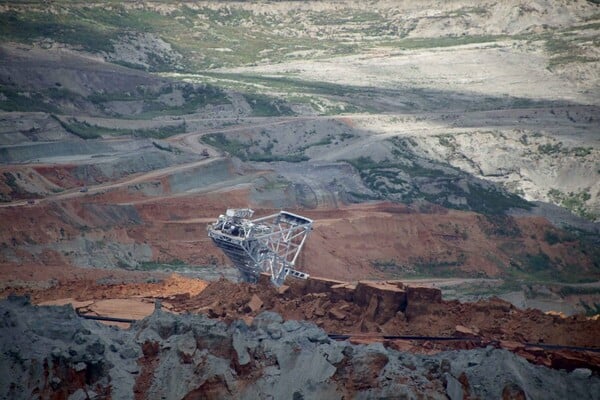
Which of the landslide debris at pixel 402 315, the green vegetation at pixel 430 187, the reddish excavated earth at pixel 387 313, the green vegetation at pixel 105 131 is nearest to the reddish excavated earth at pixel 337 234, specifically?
the green vegetation at pixel 430 187

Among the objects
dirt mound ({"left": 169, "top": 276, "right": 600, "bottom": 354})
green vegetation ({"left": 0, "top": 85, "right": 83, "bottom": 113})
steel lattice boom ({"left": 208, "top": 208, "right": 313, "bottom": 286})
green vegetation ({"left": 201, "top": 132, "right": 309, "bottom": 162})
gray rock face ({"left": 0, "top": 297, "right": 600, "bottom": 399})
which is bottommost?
green vegetation ({"left": 201, "top": 132, "right": 309, "bottom": 162})

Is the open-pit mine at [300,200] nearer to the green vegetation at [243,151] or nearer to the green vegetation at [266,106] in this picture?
the green vegetation at [266,106]

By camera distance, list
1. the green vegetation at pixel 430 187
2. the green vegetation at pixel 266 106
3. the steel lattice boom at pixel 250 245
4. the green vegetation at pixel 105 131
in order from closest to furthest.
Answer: the steel lattice boom at pixel 250 245 → the green vegetation at pixel 430 187 → the green vegetation at pixel 105 131 → the green vegetation at pixel 266 106

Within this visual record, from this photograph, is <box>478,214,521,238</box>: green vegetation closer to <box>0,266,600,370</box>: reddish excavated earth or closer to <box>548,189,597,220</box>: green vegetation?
<box>548,189,597,220</box>: green vegetation

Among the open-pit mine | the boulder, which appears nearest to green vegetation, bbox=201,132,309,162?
the open-pit mine

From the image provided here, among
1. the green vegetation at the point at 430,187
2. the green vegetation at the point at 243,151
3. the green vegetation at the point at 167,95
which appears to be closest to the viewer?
the green vegetation at the point at 430,187

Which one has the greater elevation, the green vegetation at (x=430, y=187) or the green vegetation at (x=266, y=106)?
the green vegetation at (x=430, y=187)

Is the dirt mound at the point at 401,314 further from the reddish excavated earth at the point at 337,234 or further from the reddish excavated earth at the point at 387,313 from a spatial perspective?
the reddish excavated earth at the point at 337,234

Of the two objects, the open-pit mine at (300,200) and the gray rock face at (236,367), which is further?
the open-pit mine at (300,200)

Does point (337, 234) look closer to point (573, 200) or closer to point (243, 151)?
point (243, 151)

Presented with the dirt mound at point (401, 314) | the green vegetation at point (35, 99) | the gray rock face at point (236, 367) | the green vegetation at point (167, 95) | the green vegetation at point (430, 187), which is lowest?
the green vegetation at point (167, 95)
